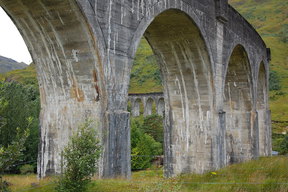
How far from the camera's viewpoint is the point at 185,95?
511 inches

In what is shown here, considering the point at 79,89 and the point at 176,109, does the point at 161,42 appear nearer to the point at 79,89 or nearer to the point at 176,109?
the point at 176,109

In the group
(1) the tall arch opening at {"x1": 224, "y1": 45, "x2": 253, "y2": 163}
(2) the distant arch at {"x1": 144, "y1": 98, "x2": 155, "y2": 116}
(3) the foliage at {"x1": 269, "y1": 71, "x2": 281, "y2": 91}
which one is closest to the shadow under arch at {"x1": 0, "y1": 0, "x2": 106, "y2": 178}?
(1) the tall arch opening at {"x1": 224, "y1": 45, "x2": 253, "y2": 163}

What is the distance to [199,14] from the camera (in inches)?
434

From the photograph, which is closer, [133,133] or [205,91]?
[205,91]

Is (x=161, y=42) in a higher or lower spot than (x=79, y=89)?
higher

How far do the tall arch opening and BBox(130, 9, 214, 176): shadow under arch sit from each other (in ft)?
16.2

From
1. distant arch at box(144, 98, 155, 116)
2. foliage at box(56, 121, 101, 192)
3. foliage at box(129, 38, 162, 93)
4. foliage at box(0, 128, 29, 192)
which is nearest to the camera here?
foliage at box(0, 128, 29, 192)

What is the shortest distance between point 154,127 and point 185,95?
1634 centimetres

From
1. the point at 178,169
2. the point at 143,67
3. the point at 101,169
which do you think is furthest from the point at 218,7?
the point at 143,67

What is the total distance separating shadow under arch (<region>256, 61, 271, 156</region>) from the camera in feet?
70.1

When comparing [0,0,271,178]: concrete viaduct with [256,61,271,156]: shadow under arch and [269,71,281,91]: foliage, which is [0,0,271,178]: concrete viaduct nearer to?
[256,61,271,156]: shadow under arch

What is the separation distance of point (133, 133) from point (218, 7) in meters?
13.4

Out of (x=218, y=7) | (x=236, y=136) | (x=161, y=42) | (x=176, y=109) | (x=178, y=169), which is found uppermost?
(x=218, y=7)

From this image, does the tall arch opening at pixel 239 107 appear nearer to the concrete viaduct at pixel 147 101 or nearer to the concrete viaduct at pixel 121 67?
the concrete viaduct at pixel 121 67
